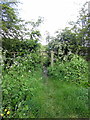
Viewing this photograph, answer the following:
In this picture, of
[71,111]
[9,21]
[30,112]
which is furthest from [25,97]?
[9,21]

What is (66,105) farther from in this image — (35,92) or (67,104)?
(35,92)

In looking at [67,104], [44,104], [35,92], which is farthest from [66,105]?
[35,92]

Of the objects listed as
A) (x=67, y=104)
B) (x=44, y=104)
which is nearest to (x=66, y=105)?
(x=67, y=104)

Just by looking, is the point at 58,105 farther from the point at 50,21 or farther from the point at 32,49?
the point at 50,21

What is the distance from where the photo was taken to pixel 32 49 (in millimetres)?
4285

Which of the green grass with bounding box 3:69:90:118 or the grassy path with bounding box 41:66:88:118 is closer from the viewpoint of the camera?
the green grass with bounding box 3:69:90:118

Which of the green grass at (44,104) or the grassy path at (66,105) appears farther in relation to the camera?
the grassy path at (66,105)

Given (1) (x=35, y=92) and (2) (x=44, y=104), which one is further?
(1) (x=35, y=92)

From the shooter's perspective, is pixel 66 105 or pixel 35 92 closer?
pixel 66 105

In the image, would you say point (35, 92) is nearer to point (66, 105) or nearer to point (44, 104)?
point (44, 104)

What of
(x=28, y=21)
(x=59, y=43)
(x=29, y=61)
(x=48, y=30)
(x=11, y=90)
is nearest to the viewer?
(x=11, y=90)

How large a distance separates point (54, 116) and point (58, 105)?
0.86 feet

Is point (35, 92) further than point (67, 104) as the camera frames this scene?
Yes

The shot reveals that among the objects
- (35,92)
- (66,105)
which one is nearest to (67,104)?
(66,105)
